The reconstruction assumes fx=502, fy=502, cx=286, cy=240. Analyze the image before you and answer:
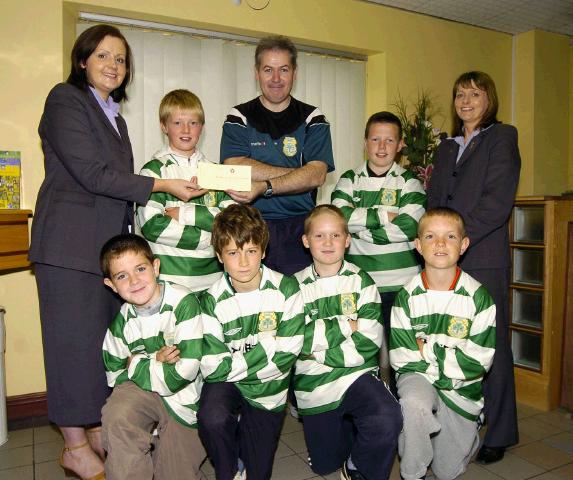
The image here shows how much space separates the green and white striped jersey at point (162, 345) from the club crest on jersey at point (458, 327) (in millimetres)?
1083

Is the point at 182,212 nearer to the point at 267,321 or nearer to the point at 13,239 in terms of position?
the point at 267,321

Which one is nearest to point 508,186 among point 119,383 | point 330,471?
point 330,471

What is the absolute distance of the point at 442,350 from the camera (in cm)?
219

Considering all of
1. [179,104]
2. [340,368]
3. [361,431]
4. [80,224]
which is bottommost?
[361,431]

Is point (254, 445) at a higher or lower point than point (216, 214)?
lower

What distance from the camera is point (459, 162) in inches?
99.3

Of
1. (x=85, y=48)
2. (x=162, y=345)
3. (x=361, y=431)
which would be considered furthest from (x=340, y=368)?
(x=85, y=48)

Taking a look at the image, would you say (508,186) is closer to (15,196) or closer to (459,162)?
(459,162)

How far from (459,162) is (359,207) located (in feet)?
1.80

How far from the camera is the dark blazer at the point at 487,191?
93.7 inches

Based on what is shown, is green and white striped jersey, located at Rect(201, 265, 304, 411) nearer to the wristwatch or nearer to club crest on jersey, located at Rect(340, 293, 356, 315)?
club crest on jersey, located at Rect(340, 293, 356, 315)

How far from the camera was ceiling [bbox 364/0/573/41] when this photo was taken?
4324 mm

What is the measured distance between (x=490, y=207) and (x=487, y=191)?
85 millimetres

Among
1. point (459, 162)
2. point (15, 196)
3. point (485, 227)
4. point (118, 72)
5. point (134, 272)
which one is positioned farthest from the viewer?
point (15, 196)
